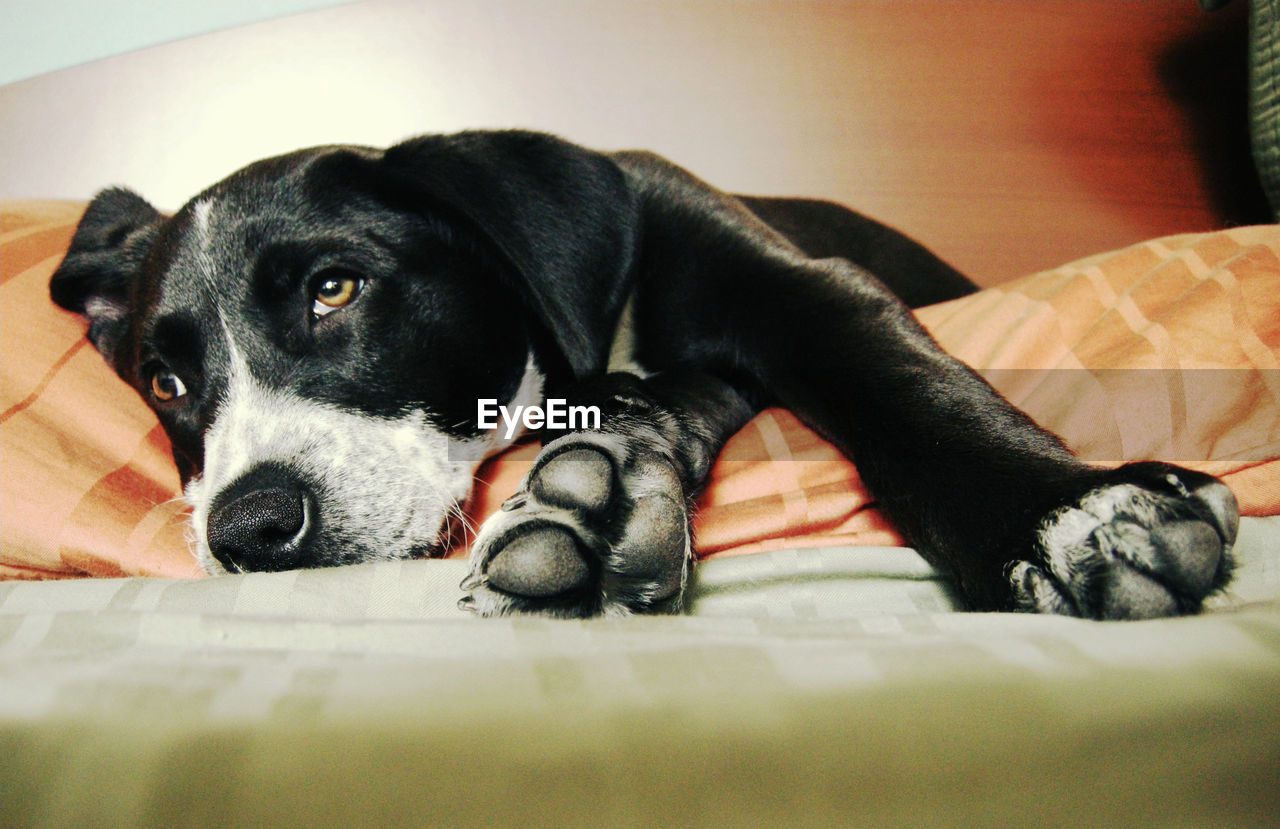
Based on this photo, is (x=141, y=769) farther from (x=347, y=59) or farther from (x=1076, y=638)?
(x=347, y=59)

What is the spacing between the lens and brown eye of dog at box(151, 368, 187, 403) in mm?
1022

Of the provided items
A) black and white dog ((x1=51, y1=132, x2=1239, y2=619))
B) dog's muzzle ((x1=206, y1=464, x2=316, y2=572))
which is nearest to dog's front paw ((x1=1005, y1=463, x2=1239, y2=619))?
black and white dog ((x1=51, y1=132, x2=1239, y2=619))

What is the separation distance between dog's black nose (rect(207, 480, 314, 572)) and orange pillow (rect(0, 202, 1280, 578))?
14cm

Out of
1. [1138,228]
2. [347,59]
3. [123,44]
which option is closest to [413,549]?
[347,59]

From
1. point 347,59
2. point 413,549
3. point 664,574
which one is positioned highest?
point 347,59

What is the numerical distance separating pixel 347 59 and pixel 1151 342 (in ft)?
6.92

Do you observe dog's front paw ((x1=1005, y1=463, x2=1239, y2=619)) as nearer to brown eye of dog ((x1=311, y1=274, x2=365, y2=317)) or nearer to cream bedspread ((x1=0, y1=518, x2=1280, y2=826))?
cream bedspread ((x1=0, y1=518, x2=1280, y2=826))

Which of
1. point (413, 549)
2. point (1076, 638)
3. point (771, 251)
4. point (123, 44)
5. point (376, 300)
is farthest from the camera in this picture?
point (123, 44)

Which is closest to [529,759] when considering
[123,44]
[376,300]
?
[376,300]

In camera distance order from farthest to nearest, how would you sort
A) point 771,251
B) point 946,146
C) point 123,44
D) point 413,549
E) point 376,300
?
point 946,146, point 123,44, point 771,251, point 376,300, point 413,549

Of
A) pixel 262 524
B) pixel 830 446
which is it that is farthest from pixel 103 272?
pixel 830 446

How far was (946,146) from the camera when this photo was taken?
2066mm

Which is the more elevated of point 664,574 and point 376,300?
point 376,300

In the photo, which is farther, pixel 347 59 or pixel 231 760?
pixel 347 59
